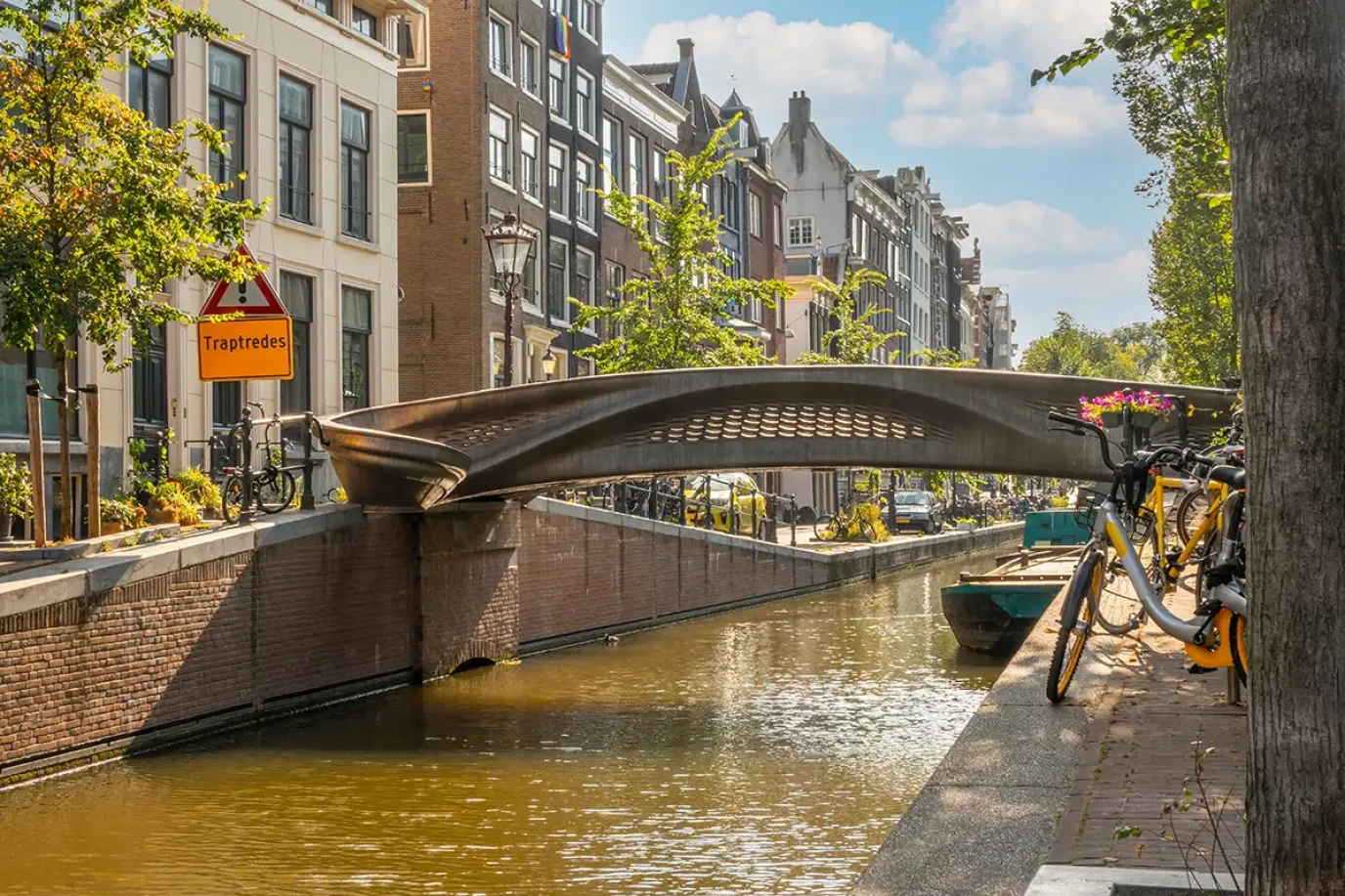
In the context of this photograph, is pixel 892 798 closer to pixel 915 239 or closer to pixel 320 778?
pixel 320 778

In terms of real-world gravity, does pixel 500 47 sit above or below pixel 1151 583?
above

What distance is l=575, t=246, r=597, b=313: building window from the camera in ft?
118

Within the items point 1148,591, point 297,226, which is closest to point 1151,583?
point 1148,591

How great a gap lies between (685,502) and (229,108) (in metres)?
10.3

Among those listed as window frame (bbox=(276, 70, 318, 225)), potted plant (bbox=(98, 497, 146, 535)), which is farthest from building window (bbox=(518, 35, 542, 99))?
potted plant (bbox=(98, 497, 146, 535))

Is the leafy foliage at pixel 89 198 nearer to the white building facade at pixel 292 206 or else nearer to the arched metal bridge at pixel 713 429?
the arched metal bridge at pixel 713 429

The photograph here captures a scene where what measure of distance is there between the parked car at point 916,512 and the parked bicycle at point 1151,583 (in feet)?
120

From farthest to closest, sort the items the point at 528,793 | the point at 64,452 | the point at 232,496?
the point at 232,496 < the point at 64,452 < the point at 528,793

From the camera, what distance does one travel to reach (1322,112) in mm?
3320

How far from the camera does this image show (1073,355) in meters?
92.2

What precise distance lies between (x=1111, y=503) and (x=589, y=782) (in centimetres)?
469

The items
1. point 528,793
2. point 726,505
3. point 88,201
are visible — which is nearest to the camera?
point 528,793

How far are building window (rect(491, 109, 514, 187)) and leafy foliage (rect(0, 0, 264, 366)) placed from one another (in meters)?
18.4

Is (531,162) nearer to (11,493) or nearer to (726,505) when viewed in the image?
(726,505)
